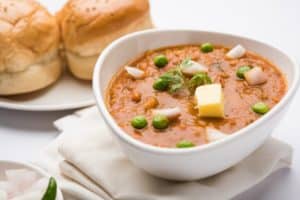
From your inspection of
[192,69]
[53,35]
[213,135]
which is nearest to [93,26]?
[53,35]

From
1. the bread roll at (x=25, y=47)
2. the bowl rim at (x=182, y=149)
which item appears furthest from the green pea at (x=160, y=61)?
the bread roll at (x=25, y=47)

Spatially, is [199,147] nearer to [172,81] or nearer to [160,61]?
[172,81]

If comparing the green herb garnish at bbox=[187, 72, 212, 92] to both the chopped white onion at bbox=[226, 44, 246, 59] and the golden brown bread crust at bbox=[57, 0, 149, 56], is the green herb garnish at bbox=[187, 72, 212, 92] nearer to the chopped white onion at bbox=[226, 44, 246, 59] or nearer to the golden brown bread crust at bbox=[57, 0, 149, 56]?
the chopped white onion at bbox=[226, 44, 246, 59]

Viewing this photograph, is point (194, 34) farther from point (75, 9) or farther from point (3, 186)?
point (3, 186)

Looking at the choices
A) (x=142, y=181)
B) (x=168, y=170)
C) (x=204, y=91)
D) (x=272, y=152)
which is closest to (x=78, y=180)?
(x=142, y=181)

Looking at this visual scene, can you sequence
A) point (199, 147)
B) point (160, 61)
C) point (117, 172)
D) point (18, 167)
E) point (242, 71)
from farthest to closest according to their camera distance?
point (160, 61), point (242, 71), point (117, 172), point (18, 167), point (199, 147)

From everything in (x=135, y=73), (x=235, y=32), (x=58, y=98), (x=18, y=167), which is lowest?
(x=58, y=98)

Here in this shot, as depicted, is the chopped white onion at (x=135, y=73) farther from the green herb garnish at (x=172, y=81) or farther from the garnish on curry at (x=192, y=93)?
the green herb garnish at (x=172, y=81)

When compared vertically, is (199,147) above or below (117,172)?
above

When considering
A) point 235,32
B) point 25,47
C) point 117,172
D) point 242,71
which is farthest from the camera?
point 235,32
